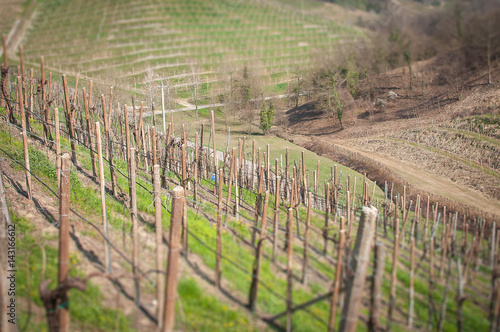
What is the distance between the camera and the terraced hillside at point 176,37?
50.8 m

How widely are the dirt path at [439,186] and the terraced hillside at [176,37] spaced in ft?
73.4

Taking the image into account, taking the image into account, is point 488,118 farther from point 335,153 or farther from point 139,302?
point 139,302

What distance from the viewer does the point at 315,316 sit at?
327 inches

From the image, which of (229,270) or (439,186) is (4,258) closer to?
(229,270)

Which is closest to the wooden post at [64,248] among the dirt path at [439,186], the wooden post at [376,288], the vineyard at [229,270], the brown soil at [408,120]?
the vineyard at [229,270]

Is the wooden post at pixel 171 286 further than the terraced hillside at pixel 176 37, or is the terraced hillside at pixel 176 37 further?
the terraced hillside at pixel 176 37

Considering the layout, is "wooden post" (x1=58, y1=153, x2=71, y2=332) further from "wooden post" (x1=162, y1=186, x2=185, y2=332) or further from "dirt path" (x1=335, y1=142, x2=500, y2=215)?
"dirt path" (x1=335, y1=142, x2=500, y2=215)

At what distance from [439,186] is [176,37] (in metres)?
48.4

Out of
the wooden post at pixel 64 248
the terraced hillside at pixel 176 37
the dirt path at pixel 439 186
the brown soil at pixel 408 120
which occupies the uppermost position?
the terraced hillside at pixel 176 37

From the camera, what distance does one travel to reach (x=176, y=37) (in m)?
61.9

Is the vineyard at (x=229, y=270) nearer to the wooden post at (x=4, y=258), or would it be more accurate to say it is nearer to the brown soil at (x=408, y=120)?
the wooden post at (x=4, y=258)

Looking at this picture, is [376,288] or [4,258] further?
[376,288]

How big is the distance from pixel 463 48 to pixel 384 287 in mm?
45811

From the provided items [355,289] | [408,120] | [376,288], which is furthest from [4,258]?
[408,120]
